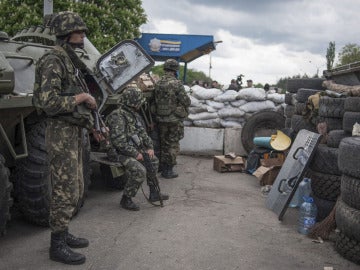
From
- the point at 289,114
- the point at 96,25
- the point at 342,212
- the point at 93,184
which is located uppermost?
the point at 96,25

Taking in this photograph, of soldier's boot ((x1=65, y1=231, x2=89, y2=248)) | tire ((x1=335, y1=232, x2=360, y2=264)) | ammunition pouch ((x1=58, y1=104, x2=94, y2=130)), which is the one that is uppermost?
ammunition pouch ((x1=58, y1=104, x2=94, y2=130))

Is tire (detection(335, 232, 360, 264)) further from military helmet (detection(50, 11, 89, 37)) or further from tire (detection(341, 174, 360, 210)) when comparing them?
military helmet (detection(50, 11, 89, 37))

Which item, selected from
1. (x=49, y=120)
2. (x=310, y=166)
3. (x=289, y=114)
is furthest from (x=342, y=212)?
(x=289, y=114)

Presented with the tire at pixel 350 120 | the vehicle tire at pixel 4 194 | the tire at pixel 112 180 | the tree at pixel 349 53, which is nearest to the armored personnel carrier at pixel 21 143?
the vehicle tire at pixel 4 194

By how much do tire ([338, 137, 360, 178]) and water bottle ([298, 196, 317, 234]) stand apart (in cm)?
73

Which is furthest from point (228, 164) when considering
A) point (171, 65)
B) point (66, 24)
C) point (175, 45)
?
point (175, 45)

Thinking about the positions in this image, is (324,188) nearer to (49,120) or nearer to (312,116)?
(312,116)

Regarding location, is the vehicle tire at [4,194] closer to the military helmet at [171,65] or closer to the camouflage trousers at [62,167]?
the camouflage trousers at [62,167]

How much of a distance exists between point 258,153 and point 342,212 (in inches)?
158

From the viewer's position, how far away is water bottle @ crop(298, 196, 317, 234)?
4.86 meters

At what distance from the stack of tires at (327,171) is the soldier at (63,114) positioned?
2624 mm

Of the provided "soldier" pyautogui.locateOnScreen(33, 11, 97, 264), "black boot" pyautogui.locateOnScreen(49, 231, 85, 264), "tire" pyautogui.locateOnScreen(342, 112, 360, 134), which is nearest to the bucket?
"tire" pyautogui.locateOnScreen(342, 112, 360, 134)

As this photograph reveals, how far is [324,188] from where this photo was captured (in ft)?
16.9

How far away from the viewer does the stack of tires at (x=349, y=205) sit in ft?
13.3
